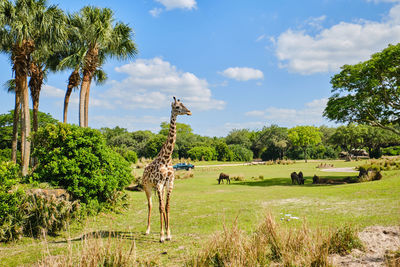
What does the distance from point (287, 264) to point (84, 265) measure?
3.48 metres

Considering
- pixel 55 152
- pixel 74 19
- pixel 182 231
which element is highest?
pixel 74 19

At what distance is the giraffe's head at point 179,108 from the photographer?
6.73 m

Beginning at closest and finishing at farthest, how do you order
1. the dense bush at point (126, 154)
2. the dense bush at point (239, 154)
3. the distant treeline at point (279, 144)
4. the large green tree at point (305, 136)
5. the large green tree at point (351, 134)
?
the dense bush at point (126, 154) → the large green tree at point (351, 134) → the distant treeline at point (279, 144) → the large green tree at point (305, 136) → the dense bush at point (239, 154)

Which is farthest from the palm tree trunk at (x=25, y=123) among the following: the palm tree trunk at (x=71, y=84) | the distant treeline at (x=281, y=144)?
the distant treeline at (x=281, y=144)

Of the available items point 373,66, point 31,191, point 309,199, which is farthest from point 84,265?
point 373,66

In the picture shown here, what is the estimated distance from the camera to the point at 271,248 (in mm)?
5414

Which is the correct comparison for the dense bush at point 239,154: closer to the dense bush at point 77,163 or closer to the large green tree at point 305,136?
the large green tree at point 305,136

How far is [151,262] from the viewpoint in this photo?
5004 millimetres

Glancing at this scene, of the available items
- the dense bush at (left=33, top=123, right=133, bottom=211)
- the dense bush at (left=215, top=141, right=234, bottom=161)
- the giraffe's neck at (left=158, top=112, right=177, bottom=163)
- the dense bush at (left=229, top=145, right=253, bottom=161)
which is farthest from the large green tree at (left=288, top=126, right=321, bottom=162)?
the giraffe's neck at (left=158, top=112, right=177, bottom=163)

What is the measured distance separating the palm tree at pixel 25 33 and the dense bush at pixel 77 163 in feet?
26.7

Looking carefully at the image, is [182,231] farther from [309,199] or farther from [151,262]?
[309,199]

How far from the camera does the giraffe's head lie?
6734 millimetres

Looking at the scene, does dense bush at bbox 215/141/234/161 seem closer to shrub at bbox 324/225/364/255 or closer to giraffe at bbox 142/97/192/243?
giraffe at bbox 142/97/192/243

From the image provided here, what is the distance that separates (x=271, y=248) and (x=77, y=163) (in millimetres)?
7703
